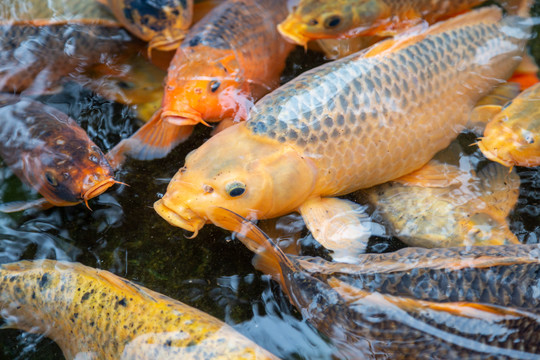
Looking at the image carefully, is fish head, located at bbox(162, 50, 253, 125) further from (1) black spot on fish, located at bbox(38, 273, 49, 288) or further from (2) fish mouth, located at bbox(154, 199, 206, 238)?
(1) black spot on fish, located at bbox(38, 273, 49, 288)

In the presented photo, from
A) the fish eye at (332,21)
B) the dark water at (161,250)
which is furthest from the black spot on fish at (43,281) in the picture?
the fish eye at (332,21)

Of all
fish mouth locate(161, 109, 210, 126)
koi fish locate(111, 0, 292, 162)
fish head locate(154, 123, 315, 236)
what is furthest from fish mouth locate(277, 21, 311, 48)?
fish head locate(154, 123, 315, 236)

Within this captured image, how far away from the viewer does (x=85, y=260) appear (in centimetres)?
242

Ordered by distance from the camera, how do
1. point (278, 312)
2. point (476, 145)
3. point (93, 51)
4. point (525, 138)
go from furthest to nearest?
1. point (93, 51)
2. point (476, 145)
3. point (525, 138)
4. point (278, 312)

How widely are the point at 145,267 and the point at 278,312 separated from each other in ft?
2.39

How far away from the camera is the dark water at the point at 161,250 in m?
2.16

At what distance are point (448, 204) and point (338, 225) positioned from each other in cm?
58

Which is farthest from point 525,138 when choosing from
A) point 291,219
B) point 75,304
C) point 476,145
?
point 75,304

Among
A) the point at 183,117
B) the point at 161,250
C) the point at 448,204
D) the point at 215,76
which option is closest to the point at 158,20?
the point at 215,76

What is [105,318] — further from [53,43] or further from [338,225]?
[53,43]

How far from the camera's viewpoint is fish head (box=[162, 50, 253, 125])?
265 centimetres

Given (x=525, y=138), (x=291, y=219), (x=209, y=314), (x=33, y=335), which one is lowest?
(x=33, y=335)

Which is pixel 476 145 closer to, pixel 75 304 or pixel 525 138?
pixel 525 138

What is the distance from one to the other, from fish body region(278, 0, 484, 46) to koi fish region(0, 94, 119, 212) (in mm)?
1371
